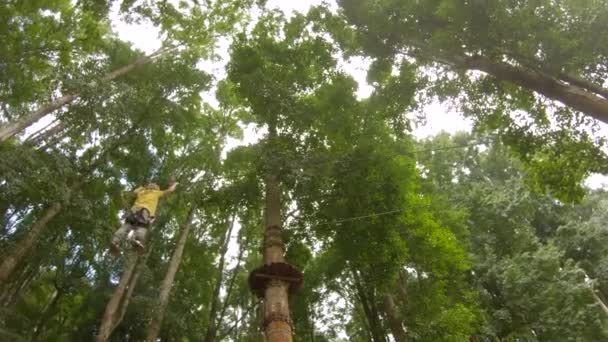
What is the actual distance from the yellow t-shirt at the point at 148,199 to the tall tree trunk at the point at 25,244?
10.5 ft

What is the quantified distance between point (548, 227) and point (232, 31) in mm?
13221

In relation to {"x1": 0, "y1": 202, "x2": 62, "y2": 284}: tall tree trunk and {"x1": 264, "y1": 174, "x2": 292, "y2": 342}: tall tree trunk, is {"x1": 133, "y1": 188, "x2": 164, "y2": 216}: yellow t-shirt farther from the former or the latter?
{"x1": 0, "y1": 202, "x2": 62, "y2": 284}: tall tree trunk

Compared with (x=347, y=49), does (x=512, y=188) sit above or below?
above

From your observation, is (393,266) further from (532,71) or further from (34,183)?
(34,183)

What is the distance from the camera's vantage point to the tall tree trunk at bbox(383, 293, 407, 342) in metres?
9.02

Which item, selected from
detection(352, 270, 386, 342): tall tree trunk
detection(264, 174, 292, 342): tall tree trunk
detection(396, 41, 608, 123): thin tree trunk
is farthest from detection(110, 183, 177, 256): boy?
detection(352, 270, 386, 342): tall tree trunk

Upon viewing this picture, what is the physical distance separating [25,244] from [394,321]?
7.91 m

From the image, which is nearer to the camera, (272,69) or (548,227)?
(272,69)

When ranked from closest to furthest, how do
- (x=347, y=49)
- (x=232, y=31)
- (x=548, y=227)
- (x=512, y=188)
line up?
1. (x=347, y=49)
2. (x=232, y=31)
3. (x=512, y=188)
4. (x=548, y=227)

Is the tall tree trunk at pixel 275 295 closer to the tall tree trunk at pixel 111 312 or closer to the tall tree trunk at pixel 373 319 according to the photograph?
the tall tree trunk at pixel 373 319

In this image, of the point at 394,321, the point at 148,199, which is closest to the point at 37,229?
the point at 148,199

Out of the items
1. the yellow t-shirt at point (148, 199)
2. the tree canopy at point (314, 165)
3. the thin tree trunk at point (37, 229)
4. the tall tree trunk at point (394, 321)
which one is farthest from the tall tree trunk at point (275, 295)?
the thin tree trunk at point (37, 229)

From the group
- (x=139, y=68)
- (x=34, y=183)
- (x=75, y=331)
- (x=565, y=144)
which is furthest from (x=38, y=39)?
(x=565, y=144)

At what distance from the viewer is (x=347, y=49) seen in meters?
8.98
